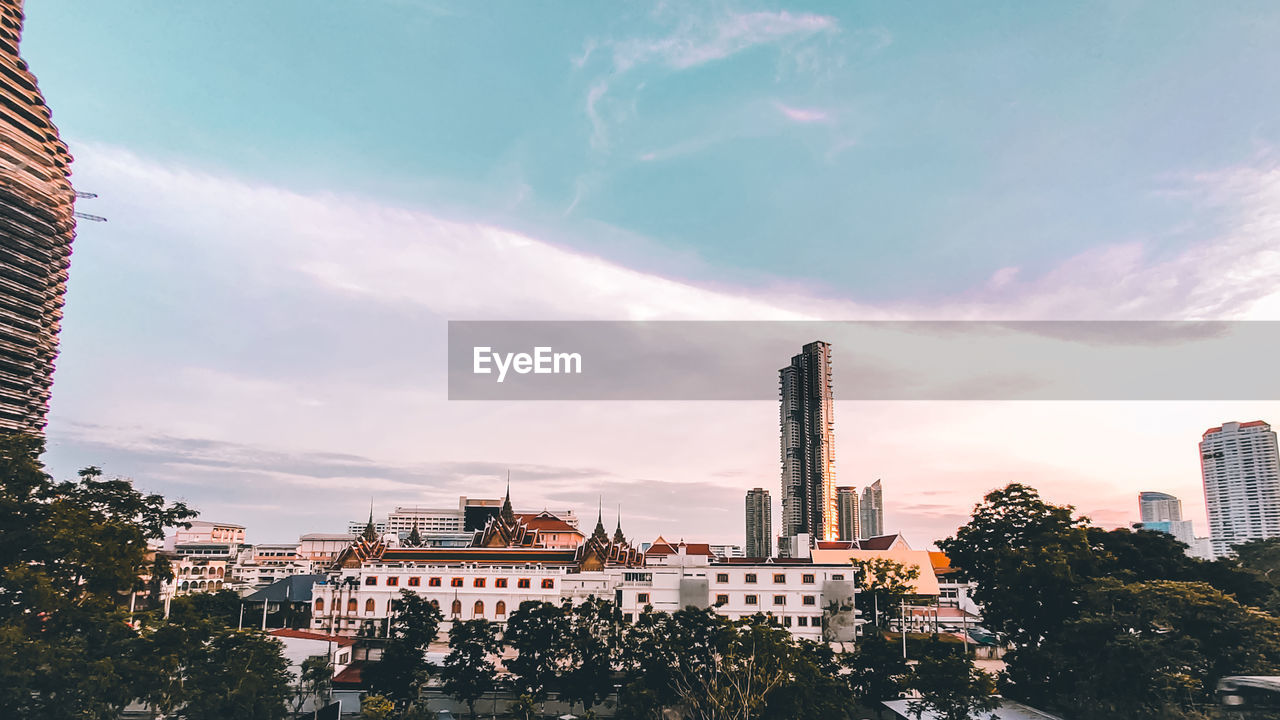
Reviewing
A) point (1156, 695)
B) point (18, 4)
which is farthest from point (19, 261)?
point (1156, 695)

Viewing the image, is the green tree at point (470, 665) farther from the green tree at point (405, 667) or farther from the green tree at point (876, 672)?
A: the green tree at point (876, 672)

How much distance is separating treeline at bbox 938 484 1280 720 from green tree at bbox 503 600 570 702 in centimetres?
2674

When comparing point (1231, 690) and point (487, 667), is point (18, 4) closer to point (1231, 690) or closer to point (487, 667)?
point (487, 667)

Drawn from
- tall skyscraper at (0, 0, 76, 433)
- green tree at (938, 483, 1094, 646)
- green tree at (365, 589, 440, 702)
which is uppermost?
tall skyscraper at (0, 0, 76, 433)

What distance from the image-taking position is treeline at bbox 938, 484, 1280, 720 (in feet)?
136

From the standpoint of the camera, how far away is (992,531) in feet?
182

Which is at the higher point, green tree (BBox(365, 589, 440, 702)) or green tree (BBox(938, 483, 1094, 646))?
green tree (BBox(938, 483, 1094, 646))

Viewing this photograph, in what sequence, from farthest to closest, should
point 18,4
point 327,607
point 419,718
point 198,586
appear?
point 198,586
point 18,4
point 327,607
point 419,718

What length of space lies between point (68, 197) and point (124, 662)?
7377 centimetres

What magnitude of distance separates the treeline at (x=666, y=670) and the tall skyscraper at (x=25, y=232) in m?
53.9

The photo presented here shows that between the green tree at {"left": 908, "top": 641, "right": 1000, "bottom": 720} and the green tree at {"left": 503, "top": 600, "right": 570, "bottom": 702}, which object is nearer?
the green tree at {"left": 908, "top": 641, "right": 1000, "bottom": 720}

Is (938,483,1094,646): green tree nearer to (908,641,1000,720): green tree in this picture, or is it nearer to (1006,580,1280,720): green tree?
(1006,580,1280,720): green tree

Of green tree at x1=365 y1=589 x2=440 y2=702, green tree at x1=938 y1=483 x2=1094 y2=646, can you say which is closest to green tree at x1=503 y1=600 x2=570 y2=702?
green tree at x1=365 y1=589 x2=440 y2=702

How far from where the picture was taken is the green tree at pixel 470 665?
49.5 meters
